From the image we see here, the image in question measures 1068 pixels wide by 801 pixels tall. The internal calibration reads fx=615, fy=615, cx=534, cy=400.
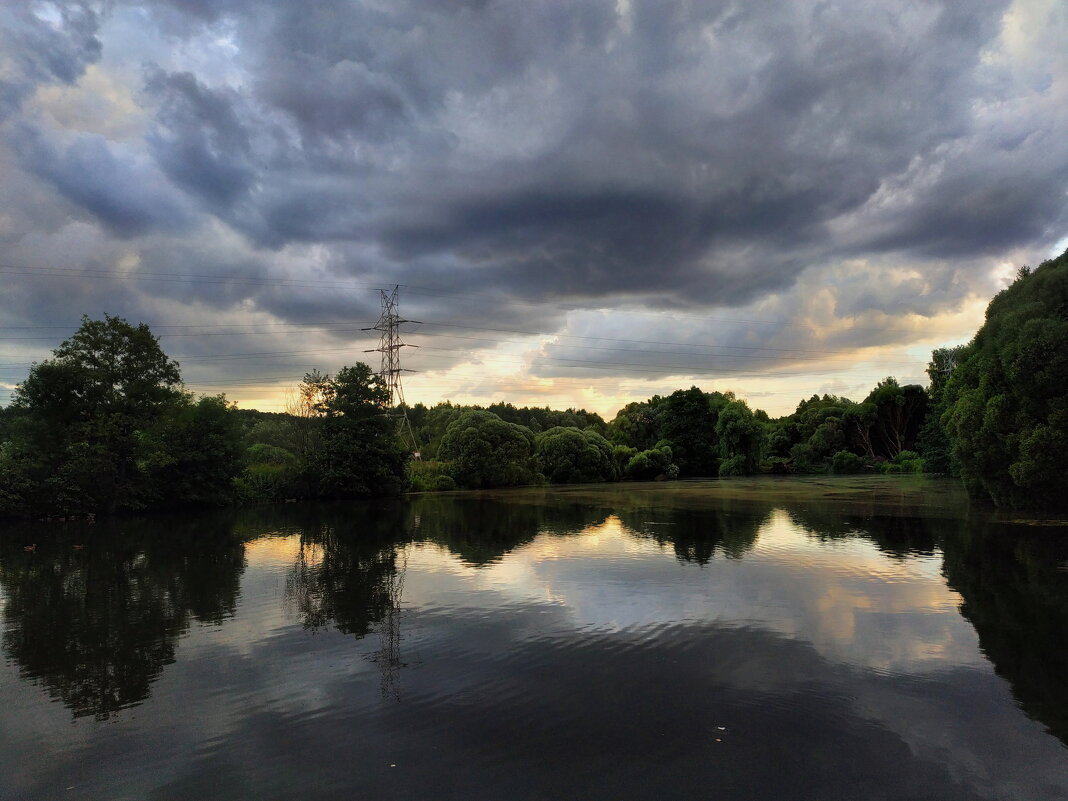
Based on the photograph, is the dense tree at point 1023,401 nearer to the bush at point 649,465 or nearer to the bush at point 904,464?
the bush at point 649,465

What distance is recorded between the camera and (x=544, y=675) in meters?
9.13

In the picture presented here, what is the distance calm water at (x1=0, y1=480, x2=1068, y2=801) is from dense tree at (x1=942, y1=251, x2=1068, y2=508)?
7.52 m

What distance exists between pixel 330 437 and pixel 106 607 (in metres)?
32.1

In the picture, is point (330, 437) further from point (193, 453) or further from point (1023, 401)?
point (1023, 401)

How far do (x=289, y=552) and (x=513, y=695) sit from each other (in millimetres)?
15293

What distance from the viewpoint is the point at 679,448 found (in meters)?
77.0

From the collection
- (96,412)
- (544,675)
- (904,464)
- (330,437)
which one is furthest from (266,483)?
(904,464)

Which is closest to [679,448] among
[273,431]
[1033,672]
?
[273,431]

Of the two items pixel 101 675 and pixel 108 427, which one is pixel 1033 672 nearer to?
pixel 101 675

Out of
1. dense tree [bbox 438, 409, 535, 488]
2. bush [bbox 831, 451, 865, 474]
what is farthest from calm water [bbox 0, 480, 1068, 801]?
bush [bbox 831, 451, 865, 474]

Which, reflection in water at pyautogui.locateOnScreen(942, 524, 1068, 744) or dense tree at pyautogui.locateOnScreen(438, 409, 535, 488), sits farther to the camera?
dense tree at pyautogui.locateOnScreen(438, 409, 535, 488)

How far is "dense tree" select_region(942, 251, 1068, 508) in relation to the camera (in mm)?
24281

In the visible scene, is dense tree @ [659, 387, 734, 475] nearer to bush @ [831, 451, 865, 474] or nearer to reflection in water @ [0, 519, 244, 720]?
bush @ [831, 451, 865, 474]

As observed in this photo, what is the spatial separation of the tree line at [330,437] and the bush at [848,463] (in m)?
11.4
